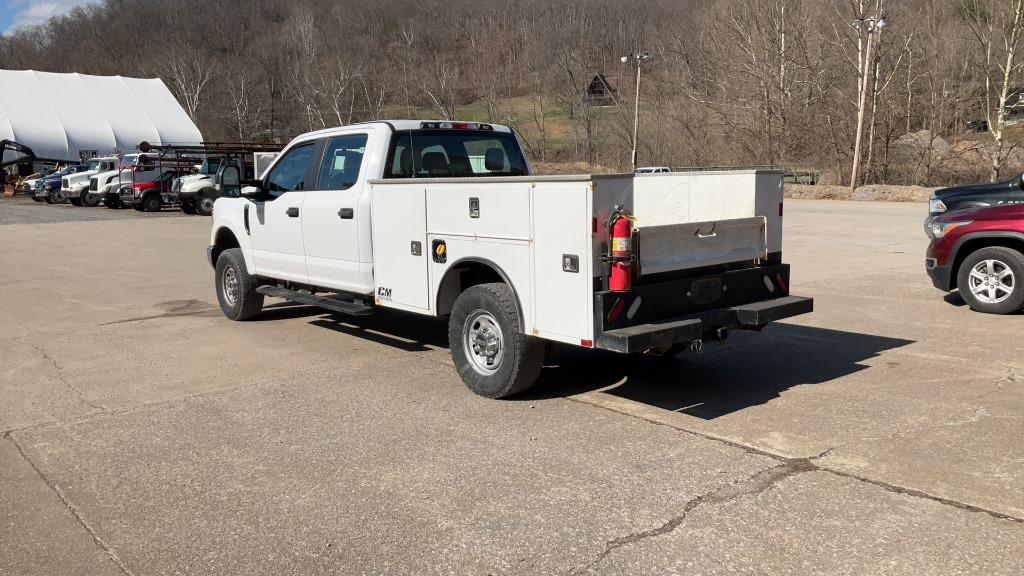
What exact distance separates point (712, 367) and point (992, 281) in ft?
14.2

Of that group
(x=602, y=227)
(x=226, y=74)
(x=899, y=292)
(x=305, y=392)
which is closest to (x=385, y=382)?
(x=305, y=392)

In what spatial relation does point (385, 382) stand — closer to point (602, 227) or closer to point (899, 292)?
point (602, 227)

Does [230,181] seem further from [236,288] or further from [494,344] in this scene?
[494,344]

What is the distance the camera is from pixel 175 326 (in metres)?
9.95

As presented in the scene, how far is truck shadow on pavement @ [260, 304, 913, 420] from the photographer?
21.6 feet

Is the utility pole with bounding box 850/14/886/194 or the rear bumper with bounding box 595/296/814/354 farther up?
the utility pole with bounding box 850/14/886/194

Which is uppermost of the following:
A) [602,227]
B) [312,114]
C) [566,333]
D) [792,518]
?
[312,114]

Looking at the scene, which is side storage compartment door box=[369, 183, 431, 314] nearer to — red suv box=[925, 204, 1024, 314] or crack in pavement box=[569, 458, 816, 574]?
crack in pavement box=[569, 458, 816, 574]

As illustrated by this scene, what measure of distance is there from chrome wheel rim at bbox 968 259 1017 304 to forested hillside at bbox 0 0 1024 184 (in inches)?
1207

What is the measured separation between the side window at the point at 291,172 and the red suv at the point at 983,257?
725cm

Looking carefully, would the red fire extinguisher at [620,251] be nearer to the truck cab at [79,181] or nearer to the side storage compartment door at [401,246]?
the side storage compartment door at [401,246]

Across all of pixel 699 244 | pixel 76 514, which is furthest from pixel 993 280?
pixel 76 514

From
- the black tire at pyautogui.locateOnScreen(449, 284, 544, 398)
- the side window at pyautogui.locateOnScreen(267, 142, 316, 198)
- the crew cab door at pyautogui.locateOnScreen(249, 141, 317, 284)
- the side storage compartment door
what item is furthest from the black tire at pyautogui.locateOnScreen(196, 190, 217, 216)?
the black tire at pyautogui.locateOnScreen(449, 284, 544, 398)

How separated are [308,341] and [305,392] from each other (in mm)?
2120
